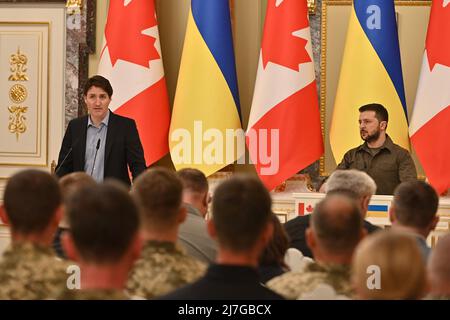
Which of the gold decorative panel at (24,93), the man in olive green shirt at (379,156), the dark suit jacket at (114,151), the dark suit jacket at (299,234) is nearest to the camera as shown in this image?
the dark suit jacket at (299,234)

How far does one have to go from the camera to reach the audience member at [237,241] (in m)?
2.33

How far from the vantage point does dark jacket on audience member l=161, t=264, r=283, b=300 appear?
7.61ft

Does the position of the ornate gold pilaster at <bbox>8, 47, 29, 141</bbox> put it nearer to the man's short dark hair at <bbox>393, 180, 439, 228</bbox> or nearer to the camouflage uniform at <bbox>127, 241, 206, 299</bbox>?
the man's short dark hair at <bbox>393, 180, 439, 228</bbox>

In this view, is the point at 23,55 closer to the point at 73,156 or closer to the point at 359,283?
the point at 73,156

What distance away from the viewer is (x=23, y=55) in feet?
25.5

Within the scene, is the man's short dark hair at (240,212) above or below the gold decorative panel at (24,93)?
below

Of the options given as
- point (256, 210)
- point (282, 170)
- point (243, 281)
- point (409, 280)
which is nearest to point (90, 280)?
point (243, 281)

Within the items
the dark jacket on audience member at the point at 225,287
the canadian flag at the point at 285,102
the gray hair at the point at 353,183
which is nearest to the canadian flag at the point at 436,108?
the canadian flag at the point at 285,102

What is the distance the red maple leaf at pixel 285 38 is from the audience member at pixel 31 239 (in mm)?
4508

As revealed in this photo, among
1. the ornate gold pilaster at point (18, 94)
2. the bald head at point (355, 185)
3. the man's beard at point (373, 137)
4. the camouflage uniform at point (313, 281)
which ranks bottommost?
the camouflage uniform at point (313, 281)

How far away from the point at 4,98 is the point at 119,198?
5.87m

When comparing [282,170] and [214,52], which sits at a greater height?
[214,52]

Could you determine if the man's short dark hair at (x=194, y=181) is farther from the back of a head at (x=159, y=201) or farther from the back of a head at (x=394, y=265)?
the back of a head at (x=394, y=265)

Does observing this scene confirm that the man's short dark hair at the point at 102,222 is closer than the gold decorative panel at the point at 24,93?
Yes
